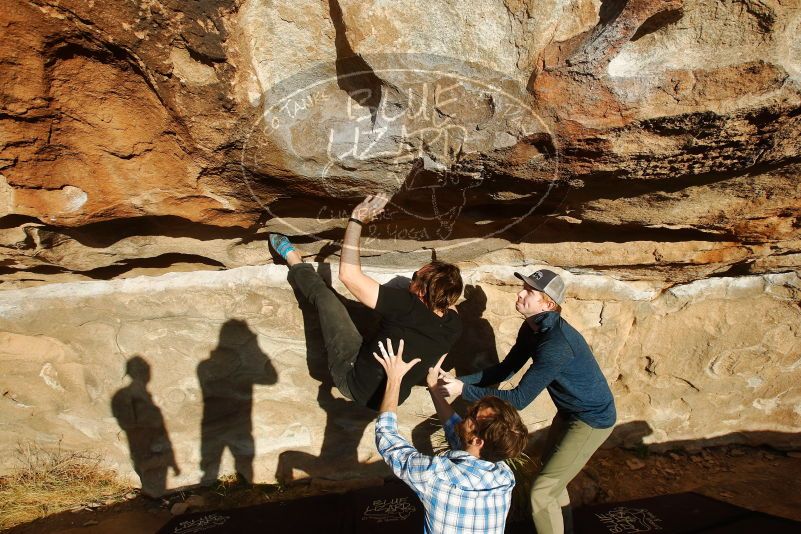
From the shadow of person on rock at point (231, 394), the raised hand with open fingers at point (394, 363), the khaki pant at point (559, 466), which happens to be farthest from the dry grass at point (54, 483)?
the khaki pant at point (559, 466)

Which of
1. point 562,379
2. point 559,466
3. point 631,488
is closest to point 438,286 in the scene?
point 562,379

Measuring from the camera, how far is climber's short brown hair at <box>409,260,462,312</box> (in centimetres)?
213

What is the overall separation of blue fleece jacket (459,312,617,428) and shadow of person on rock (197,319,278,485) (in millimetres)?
1287

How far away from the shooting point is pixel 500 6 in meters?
1.45

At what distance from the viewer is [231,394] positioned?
110 inches

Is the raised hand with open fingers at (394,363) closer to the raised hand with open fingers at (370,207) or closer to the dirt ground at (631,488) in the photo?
the raised hand with open fingers at (370,207)

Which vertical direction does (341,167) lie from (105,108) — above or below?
below

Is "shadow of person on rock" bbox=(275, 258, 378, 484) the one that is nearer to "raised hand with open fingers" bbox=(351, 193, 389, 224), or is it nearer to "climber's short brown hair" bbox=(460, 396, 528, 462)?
"raised hand with open fingers" bbox=(351, 193, 389, 224)

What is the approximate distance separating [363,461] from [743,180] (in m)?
2.58

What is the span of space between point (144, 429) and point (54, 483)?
2.21 ft

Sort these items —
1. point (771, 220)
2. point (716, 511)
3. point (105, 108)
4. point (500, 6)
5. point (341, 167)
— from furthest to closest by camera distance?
point (716, 511)
point (771, 220)
point (341, 167)
point (105, 108)
point (500, 6)

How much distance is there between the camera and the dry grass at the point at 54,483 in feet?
9.32

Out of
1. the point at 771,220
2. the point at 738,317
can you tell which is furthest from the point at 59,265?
the point at 738,317

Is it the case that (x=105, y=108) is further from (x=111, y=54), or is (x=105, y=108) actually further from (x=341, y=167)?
(x=341, y=167)
